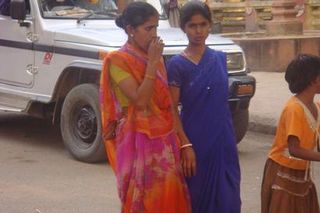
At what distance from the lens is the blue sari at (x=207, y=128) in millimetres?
4137

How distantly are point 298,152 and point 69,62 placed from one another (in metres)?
4.37

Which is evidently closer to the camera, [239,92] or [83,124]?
[239,92]

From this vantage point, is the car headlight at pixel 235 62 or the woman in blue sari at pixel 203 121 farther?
the car headlight at pixel 235 62

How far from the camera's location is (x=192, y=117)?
4.17 metres

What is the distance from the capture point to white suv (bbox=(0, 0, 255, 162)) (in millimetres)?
7977

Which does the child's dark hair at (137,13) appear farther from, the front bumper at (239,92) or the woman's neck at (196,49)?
the front bumper at (239,92)

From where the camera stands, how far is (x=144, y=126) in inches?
160

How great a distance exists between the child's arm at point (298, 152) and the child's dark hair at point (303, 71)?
0.27m

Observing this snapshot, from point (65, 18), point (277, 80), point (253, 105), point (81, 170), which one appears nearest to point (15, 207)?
point (81, 170)

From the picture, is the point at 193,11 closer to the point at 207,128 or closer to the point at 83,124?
the point at 207,128

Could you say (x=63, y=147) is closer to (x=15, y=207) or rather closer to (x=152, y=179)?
(x=15, y=207)

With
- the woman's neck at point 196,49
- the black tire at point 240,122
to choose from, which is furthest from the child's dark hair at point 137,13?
the black tire at point 240,122

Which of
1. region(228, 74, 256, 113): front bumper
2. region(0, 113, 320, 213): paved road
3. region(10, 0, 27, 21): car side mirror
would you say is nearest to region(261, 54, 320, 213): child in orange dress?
region(0, 113, 320, 213): paved road

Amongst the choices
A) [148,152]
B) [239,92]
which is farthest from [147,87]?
[239,92]
